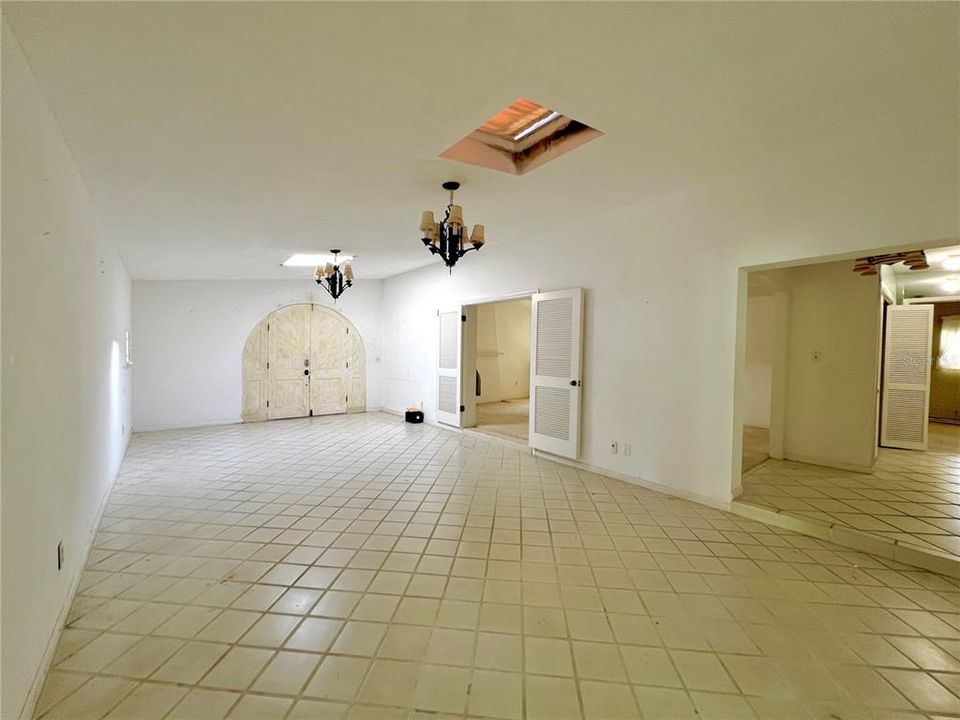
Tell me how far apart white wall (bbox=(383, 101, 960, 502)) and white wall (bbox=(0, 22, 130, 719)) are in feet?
8.84

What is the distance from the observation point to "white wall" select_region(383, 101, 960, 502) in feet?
8.09

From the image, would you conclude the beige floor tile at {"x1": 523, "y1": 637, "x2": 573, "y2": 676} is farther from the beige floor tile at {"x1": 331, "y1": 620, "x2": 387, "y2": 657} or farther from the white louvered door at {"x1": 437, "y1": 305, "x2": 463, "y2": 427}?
the white louvered door at {"x1": 437, "y1": 305, "x2": 463, "y2": 427}

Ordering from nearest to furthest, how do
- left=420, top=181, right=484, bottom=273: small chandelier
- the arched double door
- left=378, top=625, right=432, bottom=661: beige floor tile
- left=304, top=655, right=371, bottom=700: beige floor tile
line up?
left=304, top=655, right=371, bottom=700: beige floor tile, left=378, top=625, right=432, bottom=661: beige floor tile, left=420, top=181, right=484, bottom=273: small chandelier, the arched double door

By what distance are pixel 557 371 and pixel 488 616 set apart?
9.84 feet

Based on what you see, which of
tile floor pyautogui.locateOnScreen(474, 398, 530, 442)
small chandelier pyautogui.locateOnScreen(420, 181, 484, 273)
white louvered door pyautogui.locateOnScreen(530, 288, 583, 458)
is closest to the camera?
small chandelier pyautogui.locateOnScreen(420, 181, 484, 273)

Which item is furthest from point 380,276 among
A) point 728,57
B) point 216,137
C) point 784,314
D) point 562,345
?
point 728,57

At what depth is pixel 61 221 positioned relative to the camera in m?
2.20

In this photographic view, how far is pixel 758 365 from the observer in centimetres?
630

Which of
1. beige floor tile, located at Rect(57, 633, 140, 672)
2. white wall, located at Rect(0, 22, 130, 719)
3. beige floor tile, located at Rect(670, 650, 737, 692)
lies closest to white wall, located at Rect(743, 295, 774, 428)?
beige floor tile, located at Rect(670, 650, 737, 692)

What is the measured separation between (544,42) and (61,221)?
100 inches

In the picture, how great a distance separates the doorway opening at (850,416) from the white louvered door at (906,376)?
1cm

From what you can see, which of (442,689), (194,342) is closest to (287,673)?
(442,689)

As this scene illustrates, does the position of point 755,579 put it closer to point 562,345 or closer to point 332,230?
point 562,345

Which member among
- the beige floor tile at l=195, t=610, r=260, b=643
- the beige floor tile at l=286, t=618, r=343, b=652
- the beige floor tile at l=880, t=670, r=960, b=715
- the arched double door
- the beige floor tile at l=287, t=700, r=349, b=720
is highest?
the arched double door
